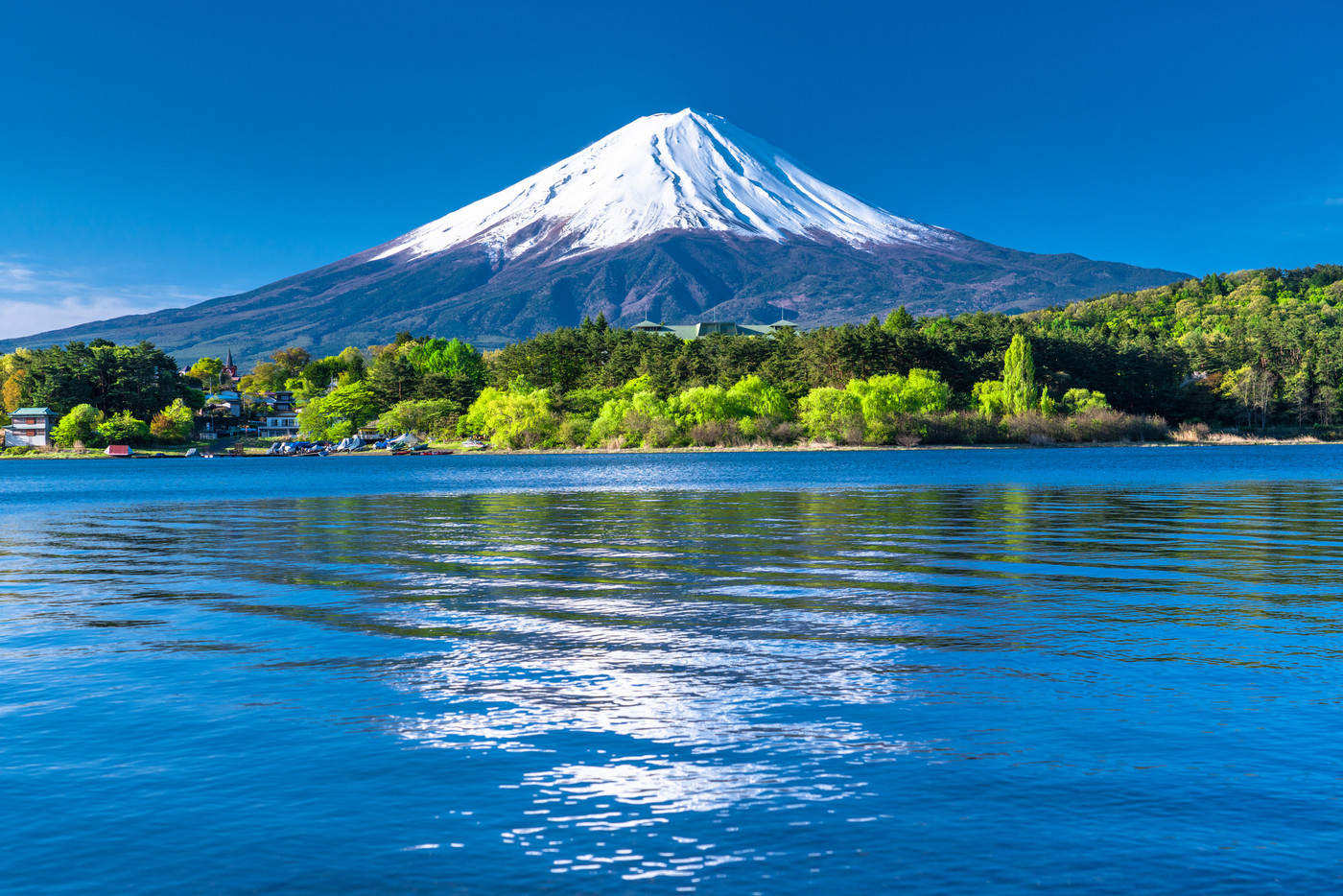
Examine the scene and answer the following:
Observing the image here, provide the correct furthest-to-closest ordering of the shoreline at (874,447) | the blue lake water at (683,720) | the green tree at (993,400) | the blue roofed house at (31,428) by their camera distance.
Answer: the blue roofed house at (31,428) → the green tree at (993,400) → the shoreline at (874,447) → the blue lake water at (683,720)

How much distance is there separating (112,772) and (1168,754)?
9.40 meters

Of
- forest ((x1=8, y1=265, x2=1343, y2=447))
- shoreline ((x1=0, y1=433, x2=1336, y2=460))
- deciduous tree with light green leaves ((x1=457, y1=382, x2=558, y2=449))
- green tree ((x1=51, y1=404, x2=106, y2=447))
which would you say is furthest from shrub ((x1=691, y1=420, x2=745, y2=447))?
green tree ((x1=51, y1=404, x2=106, y2=447))

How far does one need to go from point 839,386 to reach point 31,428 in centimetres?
10894

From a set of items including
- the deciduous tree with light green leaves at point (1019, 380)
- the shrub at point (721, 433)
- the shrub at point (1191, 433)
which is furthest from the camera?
the shrub at point (1191, 433)

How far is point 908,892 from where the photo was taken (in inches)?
265

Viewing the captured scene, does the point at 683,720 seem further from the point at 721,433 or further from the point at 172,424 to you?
the point at 172,424

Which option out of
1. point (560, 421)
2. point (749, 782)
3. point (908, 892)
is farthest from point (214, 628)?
point (560, 421)

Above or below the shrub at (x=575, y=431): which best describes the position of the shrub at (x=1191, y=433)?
below

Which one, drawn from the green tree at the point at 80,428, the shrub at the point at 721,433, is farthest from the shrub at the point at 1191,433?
the green tree at the point at 80,428

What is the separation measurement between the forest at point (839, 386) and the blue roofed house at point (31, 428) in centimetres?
239

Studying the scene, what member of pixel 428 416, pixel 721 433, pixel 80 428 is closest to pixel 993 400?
pixel 721 433

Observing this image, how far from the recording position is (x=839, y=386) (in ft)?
398

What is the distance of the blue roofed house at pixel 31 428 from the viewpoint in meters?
139

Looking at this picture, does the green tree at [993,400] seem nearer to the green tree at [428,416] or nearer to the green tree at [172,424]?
the green tree at [428,416]
